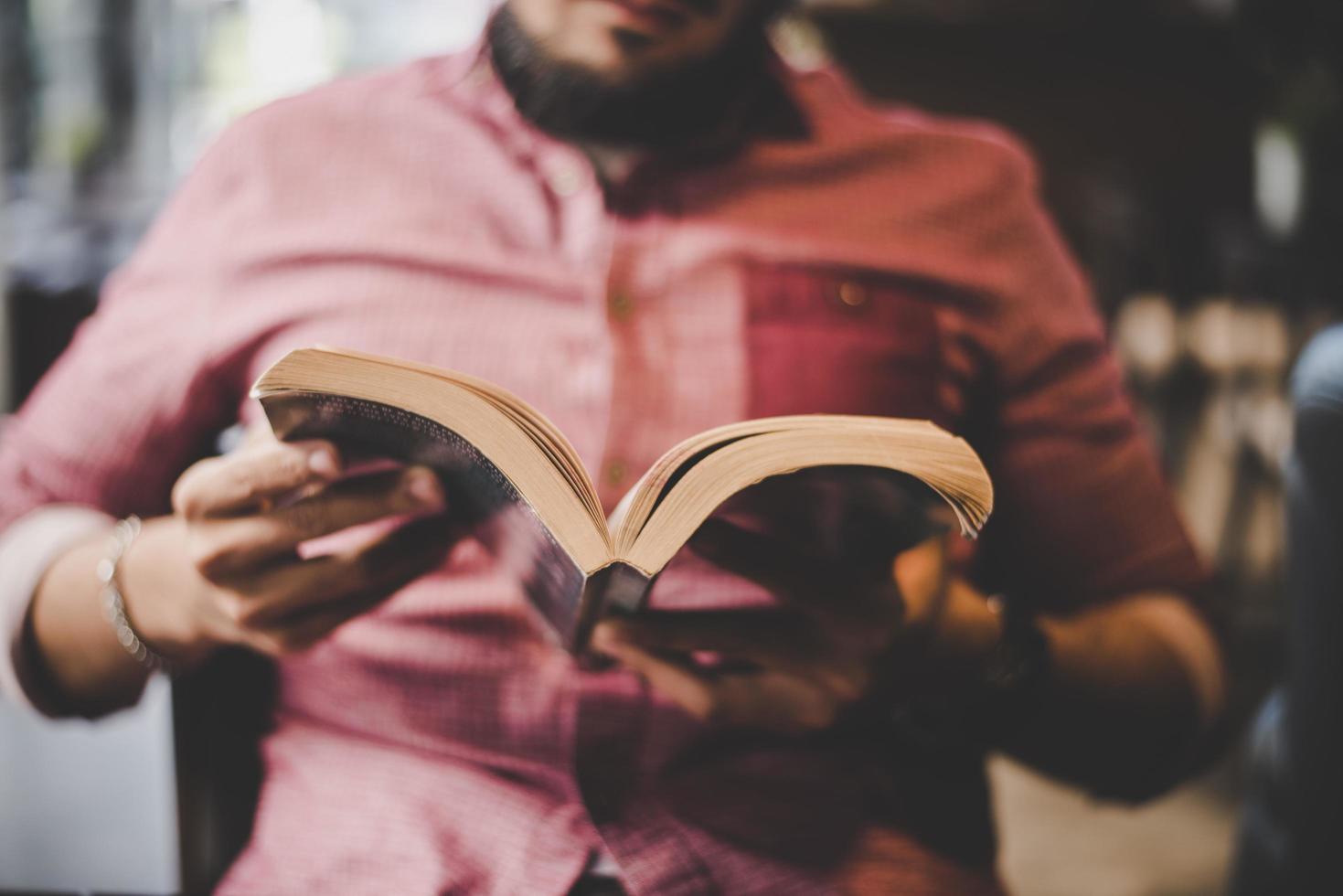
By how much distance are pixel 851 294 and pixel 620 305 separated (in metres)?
0.19

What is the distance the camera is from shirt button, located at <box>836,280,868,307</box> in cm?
70

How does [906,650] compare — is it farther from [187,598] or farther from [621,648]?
[187,598]

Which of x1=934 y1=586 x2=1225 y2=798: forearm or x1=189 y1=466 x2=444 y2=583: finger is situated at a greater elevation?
x1=189 y1=466 x2=444 y2=583: finger

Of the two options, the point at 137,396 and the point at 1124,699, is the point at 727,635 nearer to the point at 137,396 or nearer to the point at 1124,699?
the point at 1124,699

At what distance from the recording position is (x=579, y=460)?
15.5 inches

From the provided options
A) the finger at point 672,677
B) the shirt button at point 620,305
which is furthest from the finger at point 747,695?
the shirt button at point 620,305

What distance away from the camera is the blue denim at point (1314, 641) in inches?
25.6

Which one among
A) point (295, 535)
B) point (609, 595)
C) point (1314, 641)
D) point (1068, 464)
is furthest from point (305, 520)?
point (1314, 641)

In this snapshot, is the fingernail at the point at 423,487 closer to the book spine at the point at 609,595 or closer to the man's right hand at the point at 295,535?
the man's right hand at the point at 295,535

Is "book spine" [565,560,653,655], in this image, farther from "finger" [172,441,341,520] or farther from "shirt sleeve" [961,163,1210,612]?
"shirt sleeve" [961,163,1210,612]

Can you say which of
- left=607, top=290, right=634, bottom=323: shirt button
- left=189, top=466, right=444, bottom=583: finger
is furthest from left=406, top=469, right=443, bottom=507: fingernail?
left=607, top=290, right=634, bottom=323: shirt button

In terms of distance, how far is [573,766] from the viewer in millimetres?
610

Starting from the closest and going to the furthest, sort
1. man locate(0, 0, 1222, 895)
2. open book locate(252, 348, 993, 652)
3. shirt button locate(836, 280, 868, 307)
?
open book locate(252, 348, 993, 652)
man locate(0, 0, 1222, 895)
shirt button locate(836, 280, 868, 307)

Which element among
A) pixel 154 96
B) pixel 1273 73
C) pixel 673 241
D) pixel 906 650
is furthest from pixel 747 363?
pixel 154 96
